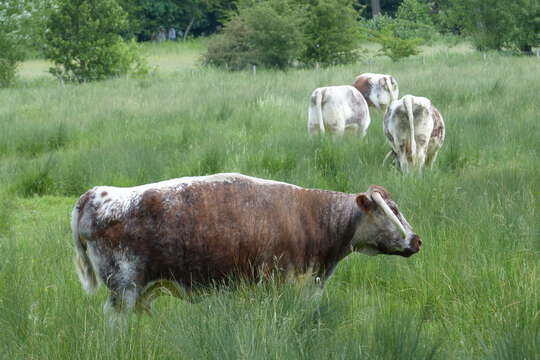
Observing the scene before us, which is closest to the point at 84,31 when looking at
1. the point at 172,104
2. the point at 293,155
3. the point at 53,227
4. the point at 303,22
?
the point at 303,22

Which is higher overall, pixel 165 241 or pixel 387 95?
pixel 165 241

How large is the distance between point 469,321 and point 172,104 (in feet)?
41.1

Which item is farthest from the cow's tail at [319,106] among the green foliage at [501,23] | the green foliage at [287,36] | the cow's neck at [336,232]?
the green foliage at [501,23]

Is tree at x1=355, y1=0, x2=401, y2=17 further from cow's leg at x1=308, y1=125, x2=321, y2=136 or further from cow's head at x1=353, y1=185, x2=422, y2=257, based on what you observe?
cow's head at x1=353, y1=185, x2=422, y2=257

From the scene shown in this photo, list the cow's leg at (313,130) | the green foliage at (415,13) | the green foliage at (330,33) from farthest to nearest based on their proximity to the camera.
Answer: the green foliage at (415,13), the green foliage at (330,33), the cow's leg at (313,130)

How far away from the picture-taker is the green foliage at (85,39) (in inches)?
1195

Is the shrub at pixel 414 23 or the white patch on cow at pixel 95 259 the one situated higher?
the white patch on cow at pixel 95 259

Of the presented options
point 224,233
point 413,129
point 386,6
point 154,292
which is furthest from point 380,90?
point 386,6

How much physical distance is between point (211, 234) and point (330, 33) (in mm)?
31388

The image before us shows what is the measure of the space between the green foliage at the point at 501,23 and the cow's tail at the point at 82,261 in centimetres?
3296

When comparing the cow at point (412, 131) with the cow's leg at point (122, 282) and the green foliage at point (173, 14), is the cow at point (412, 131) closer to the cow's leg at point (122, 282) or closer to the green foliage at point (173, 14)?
the cow's leg at point (122, 282)

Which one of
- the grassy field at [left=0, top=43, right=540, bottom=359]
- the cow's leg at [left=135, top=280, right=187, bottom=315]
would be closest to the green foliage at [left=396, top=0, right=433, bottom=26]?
the grassy field at [left=0, top=43, right=540, bottom=359]

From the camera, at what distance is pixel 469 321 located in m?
4.20

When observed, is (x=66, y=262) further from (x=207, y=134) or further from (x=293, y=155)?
(x=207, y=134)
